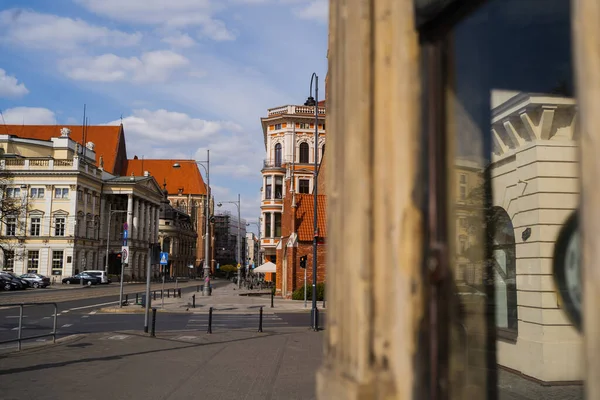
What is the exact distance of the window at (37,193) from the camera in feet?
257

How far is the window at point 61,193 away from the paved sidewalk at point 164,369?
6883 cm

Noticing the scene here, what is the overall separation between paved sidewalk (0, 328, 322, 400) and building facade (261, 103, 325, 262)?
134 ft

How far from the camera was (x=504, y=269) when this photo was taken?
4.01 m

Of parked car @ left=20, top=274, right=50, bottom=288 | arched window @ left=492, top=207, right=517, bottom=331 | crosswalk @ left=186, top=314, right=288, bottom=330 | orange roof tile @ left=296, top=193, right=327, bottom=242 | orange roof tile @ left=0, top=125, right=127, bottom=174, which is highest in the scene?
orange roof tile @ left=0, top=125, right=127, bottom=174

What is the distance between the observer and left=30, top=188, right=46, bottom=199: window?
78375 mm

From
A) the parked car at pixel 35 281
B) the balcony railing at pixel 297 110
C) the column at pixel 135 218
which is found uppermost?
the balcony railing at pixel 297 110

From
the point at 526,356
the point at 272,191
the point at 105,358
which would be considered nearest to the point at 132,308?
the point at 105,358

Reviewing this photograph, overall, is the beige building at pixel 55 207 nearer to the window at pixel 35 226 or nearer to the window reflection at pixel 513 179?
the window at pixel 35 226

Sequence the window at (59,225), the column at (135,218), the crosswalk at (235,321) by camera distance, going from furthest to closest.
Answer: the column at (135,218)
the window at (59,225)
the crosswalk at (235,321)

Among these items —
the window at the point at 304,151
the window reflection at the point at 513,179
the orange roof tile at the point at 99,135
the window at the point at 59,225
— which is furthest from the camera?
the orange roof tile at the point at 99,135

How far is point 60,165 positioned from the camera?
78375mm

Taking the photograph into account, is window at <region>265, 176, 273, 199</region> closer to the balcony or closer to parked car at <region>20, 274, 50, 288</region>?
parked car at <region>20, 274, 50, 288</region>

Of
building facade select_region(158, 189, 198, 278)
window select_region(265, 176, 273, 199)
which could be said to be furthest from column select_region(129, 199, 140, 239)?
window select_region(265, 176, 273, 199)

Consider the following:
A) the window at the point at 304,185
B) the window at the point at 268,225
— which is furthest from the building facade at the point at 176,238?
the window at the point at 268,225
